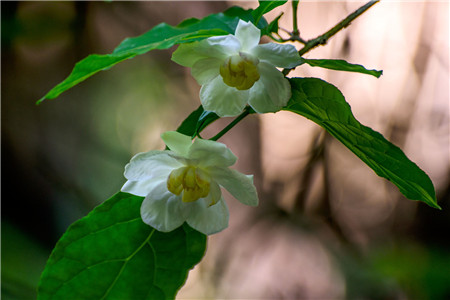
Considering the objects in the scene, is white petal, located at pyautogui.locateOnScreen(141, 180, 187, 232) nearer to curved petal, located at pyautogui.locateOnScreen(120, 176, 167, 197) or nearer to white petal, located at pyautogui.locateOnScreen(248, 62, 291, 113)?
curved petal, located at pyautogui.locateOnScreen(120, 176, 167, 197)

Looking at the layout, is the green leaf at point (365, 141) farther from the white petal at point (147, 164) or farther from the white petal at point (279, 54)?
the white petal at point (147, 164)

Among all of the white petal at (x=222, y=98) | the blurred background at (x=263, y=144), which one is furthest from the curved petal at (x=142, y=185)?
the blurred background at (x=263, y=144)

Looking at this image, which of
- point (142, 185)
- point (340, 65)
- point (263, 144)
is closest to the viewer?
point (340, 65)

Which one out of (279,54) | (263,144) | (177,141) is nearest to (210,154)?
(177,141)

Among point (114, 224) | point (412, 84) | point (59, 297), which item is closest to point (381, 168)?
point (114, 224)

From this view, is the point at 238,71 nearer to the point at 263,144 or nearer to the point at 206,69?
the point at 206,69

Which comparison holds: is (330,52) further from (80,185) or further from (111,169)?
(80,185)

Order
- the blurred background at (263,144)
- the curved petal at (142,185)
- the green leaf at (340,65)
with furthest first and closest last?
the blurred background at (263,144)
the curved petal at (142,185)
the green leaf at (340,65)
